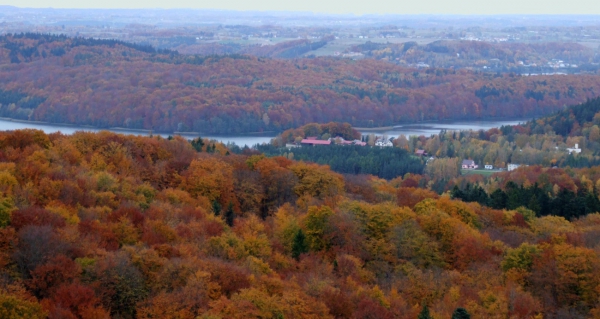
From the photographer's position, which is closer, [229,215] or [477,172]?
[229,215]

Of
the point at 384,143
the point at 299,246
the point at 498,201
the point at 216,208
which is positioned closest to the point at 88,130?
the point at 384,143

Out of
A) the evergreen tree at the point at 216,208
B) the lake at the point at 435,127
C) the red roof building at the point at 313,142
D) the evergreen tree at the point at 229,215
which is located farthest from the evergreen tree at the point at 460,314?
the lake at the point at 435,127

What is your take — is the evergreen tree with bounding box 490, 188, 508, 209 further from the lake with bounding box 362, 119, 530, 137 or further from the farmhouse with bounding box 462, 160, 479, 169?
the lake with bounding box 362, 119, 530, 137

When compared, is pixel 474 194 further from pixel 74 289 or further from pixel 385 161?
pixel 74 289

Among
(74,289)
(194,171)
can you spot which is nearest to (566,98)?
(194,171)

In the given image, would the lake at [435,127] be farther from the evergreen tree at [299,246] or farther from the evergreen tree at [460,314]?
the evergreen tree at [460,314]

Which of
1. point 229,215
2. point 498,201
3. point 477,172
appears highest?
point 229,215

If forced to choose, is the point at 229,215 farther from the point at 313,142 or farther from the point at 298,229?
the point at 313,142

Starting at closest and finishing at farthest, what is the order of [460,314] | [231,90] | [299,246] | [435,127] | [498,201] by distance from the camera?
[460,314]
[299,246]
[498,201]
[435,127]
[231,90]
